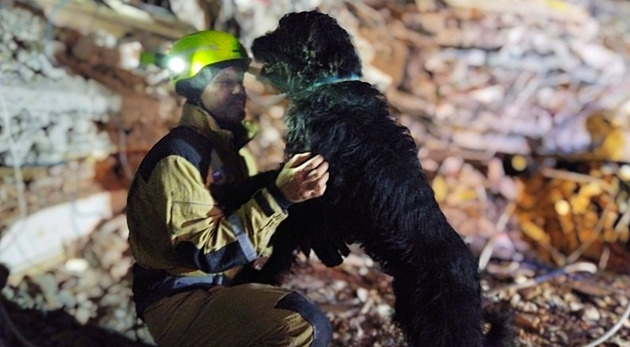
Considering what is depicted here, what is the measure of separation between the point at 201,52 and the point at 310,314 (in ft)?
3.42

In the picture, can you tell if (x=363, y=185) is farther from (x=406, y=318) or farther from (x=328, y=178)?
(x=406, y=318)

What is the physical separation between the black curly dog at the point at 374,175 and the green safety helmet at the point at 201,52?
15cm

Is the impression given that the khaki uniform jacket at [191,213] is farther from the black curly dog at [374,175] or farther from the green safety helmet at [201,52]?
A: the black curly dog at [374,175]

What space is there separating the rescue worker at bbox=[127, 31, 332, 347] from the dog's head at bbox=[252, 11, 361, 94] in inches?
9.1

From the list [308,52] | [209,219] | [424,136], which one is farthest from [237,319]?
[424,136]

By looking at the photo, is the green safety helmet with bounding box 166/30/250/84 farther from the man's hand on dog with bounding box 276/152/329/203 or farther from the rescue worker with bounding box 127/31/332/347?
the man's hand on dog with bounding box 276/152/329/203

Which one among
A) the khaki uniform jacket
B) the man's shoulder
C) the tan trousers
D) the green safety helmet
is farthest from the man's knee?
the green safety helmet

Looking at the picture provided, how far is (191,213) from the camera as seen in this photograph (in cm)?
205

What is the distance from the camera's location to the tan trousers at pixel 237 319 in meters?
2.12

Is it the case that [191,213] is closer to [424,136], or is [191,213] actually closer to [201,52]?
[201,52]

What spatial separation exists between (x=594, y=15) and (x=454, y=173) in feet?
10.0

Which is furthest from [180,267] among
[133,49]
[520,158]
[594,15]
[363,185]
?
[594,15]

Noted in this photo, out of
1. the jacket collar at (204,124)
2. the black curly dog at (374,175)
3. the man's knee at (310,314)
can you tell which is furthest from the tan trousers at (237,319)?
the jacket collar at (204,124)

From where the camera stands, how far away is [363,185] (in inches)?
81.1
